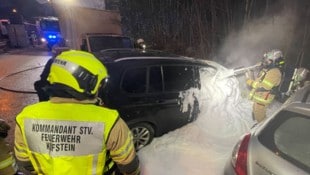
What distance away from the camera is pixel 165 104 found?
4.65 metres

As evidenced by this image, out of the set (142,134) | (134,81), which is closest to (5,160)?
(134,81)

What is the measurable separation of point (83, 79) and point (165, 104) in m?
3.11

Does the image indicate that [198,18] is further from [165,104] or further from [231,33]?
[165,104]

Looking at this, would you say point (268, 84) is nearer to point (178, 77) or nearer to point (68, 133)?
point (178, 77)

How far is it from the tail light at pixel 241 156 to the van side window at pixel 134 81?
2.07 metres

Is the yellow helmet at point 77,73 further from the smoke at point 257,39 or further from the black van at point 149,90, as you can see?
the smoke at point 257,39

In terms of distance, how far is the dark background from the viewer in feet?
21.6

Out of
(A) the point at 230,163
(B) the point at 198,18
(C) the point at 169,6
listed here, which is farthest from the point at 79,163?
(C) the point at 169,6

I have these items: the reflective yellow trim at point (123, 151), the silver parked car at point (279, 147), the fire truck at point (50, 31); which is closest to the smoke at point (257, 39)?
the silver parked car at point (279, 147)

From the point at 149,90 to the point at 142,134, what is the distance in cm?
81

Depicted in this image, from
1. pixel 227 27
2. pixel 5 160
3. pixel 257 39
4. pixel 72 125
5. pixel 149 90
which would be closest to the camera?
pixel 72 125

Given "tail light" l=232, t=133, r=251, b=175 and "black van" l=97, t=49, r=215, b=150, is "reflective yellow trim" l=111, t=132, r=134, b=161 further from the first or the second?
"black van" l=97, t=49, r=215, b=150

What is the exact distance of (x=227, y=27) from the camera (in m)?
8.66

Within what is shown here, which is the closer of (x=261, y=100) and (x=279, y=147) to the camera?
(x=279, y=147)
